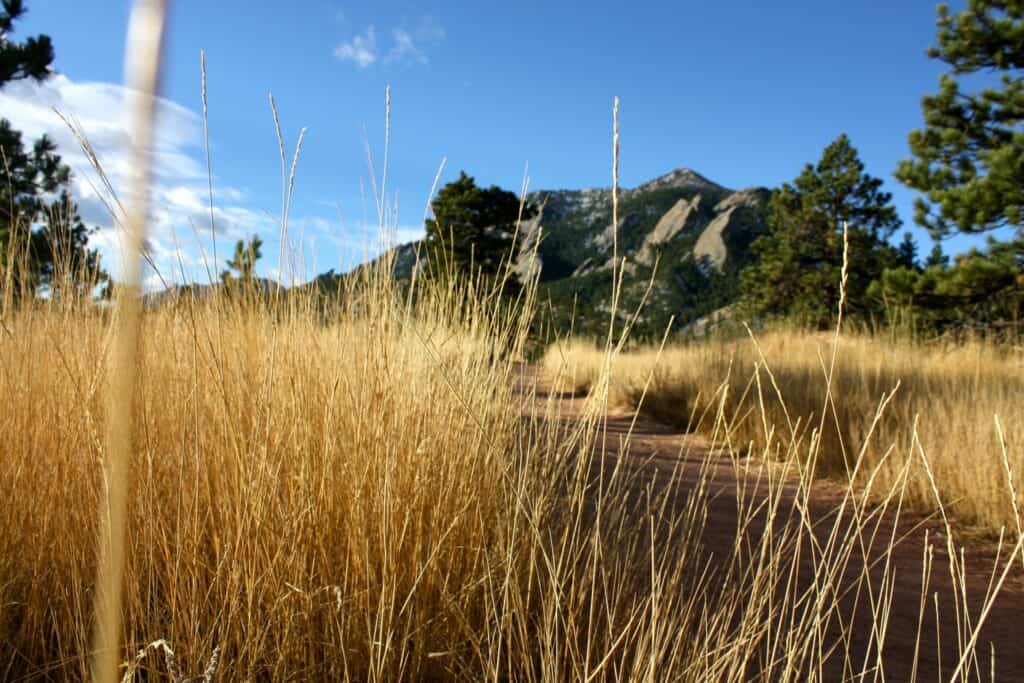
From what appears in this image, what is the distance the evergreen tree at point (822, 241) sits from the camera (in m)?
18.5

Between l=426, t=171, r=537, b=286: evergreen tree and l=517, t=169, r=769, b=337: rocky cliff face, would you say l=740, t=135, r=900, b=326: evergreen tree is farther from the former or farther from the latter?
l=426, t=171, r=537, b=286: evergreen tree

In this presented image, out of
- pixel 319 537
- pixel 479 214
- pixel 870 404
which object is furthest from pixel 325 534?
pixel 479 214

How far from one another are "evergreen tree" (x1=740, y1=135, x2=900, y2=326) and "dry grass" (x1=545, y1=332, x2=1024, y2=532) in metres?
9.16

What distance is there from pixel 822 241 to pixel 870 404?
679 inches

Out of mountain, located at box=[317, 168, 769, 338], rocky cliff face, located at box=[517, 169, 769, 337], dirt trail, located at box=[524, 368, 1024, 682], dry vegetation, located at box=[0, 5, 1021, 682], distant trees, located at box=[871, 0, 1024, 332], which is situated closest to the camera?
dry vegetation, located at box=[0, 5, 1021, 682]

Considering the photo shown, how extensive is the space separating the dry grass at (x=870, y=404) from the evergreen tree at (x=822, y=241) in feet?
30.0

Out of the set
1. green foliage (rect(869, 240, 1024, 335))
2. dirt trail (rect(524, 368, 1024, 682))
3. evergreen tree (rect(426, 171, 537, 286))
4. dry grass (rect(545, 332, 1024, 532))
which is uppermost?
evergreen tree (rect(426, 171, 537, 286))

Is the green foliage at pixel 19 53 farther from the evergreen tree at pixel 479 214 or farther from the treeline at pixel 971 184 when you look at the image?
the treeline at pixel 971 184

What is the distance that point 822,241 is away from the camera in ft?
65.9

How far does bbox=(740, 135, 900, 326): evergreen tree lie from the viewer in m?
18.5

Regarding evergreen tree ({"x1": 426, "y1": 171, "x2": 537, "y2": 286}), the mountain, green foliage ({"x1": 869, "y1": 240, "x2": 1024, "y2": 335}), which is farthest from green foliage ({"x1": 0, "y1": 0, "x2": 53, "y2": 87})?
the mountain

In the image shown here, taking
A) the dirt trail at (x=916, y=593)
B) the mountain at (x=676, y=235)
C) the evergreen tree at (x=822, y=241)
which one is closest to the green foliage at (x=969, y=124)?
the dirt trail at (x=916, y=593)

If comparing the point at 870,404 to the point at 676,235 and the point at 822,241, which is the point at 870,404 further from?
the point at 676,235

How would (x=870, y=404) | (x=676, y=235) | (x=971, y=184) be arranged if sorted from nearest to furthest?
(x=870, y=404)
(x=971, y=184)
(x=676, y=235)
